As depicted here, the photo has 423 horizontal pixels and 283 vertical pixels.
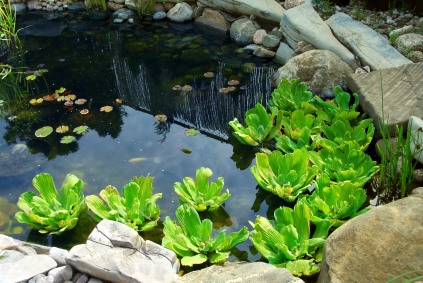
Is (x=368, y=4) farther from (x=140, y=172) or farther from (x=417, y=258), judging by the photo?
(x=417, y=258)

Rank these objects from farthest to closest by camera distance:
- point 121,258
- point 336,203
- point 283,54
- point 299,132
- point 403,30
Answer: point 283,54
point 403,30
point 299,132
point 336,203
point 121,258

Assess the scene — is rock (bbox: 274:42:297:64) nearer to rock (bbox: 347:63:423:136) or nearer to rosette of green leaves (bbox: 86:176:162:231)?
rock (bbox: 347:63:423:136)

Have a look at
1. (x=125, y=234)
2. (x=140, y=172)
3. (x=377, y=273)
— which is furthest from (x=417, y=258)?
(x=140, y=172)

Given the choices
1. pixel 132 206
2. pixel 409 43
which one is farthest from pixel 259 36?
pixel 132 206

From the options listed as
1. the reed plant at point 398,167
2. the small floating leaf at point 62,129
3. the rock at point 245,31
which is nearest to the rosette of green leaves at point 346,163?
the reed plant at point 398,167

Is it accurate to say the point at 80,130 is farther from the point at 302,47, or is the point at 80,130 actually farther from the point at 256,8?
the point at 256,8

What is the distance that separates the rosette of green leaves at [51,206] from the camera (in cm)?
259

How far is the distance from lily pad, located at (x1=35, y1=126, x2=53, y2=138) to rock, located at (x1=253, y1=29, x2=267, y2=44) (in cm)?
233

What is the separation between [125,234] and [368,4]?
358 cm

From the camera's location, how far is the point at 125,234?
91.4 inches

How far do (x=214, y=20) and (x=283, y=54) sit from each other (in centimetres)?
116

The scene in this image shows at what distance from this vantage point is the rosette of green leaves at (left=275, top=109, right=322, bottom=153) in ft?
10.3

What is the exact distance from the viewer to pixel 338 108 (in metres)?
3.44

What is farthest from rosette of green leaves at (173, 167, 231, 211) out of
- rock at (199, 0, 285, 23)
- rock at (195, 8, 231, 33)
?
rock at (195, 8, 231, 33)
